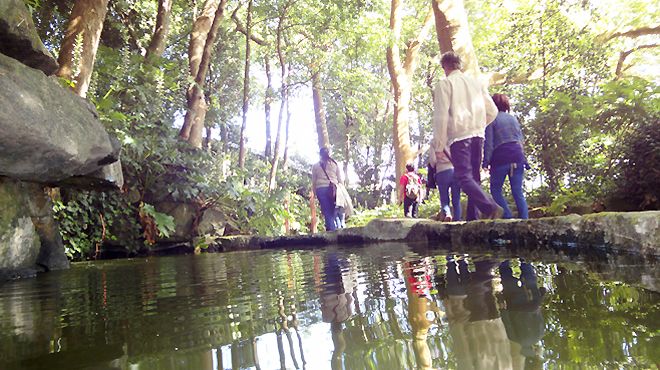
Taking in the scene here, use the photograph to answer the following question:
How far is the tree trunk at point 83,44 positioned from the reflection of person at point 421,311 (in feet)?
20.8

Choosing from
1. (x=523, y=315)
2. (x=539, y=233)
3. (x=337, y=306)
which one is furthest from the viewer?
(x=539, y=233)

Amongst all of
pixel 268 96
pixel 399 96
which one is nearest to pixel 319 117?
pixel 268 96

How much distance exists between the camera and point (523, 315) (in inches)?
53.6

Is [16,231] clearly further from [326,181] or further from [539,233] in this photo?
[539,233]

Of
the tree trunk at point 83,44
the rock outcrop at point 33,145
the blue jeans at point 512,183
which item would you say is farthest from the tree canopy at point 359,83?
the blue jeans at point 512,183

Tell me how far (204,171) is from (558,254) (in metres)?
8.71

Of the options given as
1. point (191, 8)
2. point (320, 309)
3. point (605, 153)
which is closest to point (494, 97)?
point (605, 153)

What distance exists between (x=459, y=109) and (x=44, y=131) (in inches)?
180

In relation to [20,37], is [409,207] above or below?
below

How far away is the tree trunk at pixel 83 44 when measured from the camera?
22.0 ft

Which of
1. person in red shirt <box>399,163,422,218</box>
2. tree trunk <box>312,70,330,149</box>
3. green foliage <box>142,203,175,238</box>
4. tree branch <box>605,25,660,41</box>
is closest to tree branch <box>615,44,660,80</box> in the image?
tree branch <box>605,25,660,41</box>

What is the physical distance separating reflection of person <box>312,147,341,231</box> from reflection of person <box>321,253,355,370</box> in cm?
597

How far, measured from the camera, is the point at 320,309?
1.77 m

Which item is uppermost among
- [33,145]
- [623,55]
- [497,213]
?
[623,55]
